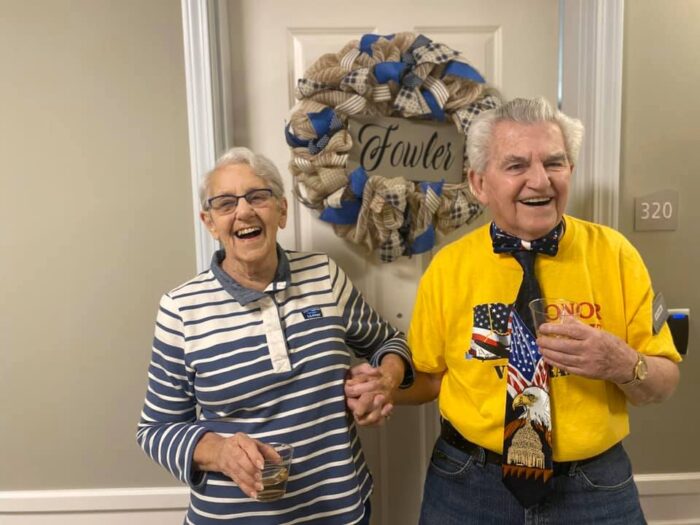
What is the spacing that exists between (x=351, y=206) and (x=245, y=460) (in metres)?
0.67

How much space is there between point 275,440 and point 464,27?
1174 millimetres

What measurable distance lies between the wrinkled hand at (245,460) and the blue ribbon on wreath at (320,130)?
2.33 feet

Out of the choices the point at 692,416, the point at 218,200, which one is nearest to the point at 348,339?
the point at 218,200

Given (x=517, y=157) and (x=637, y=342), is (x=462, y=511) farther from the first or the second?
(x=517, y=157)

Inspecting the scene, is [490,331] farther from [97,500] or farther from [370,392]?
[97,500]

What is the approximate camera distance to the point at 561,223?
1.05 meters

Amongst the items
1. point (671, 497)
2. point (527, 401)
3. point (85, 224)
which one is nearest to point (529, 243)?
point (527, 401)

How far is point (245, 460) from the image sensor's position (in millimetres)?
957

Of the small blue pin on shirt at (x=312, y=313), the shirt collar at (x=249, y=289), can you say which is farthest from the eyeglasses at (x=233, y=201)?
the small blue pin on shirt at (x=312, y=313)

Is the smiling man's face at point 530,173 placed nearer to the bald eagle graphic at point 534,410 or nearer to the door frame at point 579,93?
the bald eagle graphic at point 534,410

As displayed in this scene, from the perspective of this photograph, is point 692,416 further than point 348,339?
Yes

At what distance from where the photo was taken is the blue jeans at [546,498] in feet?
3.36

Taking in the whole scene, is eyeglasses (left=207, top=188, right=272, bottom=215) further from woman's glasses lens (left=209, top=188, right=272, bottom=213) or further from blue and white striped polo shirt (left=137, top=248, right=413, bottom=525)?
blue and white striped polo shirt (left=137, top=248, right=413, bottom=525)

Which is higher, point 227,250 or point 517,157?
point 517,157
